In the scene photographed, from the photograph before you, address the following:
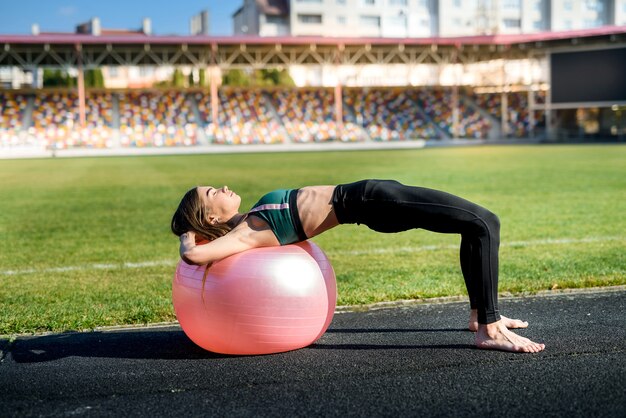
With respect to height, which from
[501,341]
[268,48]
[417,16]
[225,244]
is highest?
[417,16]

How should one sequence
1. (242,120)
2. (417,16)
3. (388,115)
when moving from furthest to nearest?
(417,16) → (388,115) → (242,120)

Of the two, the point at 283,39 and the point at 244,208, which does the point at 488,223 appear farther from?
the point at 283,39

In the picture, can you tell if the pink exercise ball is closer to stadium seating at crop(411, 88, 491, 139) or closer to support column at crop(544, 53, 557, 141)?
stadium seating at crop(411, 88, 491, 139)

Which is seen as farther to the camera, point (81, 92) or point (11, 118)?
point (11, 118)

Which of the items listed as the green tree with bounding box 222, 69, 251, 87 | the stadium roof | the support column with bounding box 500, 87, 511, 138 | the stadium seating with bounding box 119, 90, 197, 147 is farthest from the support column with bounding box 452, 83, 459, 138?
the green tree with bounding box 222, 69, 251, 87

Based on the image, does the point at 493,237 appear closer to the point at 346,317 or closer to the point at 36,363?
the point at 346,317

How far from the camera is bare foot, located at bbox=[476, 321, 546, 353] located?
445cm

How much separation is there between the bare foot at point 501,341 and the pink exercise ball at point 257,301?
2.99 feet

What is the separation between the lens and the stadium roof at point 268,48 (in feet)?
144

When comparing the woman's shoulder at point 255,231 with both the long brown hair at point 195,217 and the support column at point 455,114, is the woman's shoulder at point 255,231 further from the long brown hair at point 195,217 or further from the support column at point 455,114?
the support column at point 455,114

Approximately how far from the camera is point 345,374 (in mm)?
4172

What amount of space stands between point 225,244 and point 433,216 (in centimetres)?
119

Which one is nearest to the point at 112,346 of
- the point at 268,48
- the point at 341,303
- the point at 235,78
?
the point at 341,303

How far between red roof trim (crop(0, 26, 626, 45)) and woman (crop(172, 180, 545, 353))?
4096 cm
